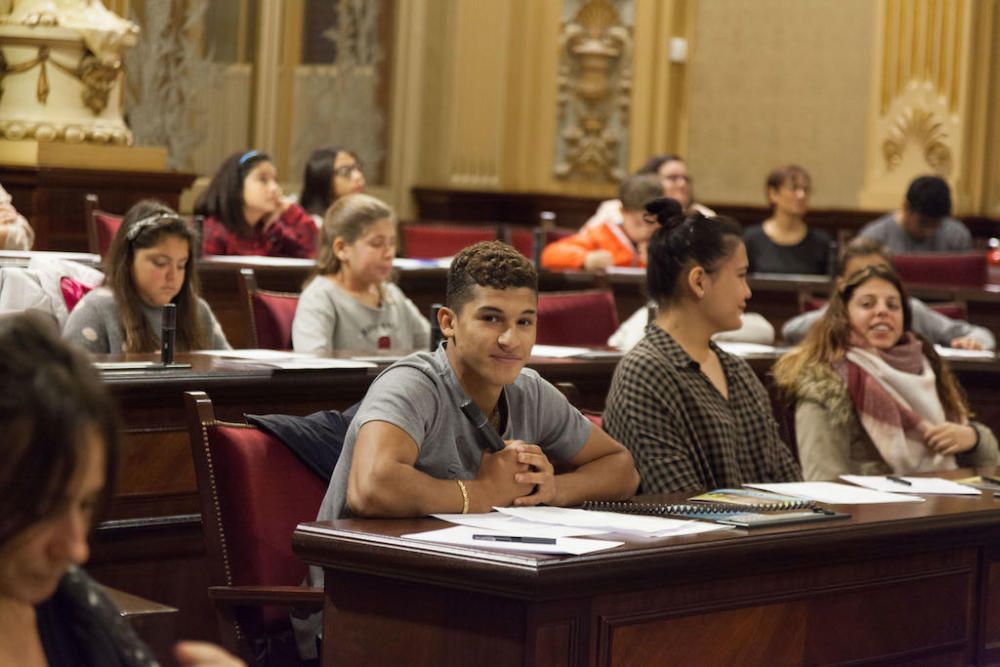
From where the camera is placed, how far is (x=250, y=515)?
9.86ft

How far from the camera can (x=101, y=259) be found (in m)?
5.57

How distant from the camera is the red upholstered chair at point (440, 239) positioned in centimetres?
844

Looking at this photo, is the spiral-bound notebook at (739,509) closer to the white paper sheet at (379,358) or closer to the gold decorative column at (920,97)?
the white paper sheet at (379,358)

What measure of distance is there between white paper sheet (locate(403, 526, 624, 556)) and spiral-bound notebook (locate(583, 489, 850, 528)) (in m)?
0.33

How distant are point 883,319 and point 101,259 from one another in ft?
8.41

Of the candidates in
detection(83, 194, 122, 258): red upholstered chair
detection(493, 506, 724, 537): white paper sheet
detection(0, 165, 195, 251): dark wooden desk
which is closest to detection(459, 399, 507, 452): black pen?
detection(493, 506, 724, 537): white paper sheet

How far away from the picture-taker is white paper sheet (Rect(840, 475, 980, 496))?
3299mm

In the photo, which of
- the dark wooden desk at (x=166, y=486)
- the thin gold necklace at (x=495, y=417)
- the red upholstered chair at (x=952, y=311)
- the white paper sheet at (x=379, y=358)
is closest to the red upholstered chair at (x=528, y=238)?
the red upholstered chair at (x=952, y=311)

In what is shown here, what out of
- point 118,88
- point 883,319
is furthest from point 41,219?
point 883,319

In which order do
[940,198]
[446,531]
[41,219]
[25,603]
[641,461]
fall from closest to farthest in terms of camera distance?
[25,603], [446,531], [641,461], [41,219], [940,198]

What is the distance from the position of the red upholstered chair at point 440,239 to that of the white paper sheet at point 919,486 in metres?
5.07

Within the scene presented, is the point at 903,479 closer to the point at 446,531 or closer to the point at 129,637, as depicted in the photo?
the point at 446,531

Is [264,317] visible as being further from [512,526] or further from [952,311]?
[952,311]

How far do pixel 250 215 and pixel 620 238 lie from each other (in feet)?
5.46
